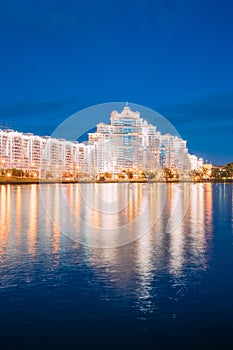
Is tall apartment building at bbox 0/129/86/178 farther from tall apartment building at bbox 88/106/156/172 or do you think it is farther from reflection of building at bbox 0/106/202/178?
tall apartment building at bbox 88/106/156/172

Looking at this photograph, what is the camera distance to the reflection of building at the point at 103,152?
122 m

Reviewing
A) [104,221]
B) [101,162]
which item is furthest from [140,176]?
[104,221]

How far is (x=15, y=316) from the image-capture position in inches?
222

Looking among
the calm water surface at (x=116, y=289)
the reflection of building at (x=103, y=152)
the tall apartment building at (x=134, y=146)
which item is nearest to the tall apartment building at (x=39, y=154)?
the reflection of building at (x=103, y=152)

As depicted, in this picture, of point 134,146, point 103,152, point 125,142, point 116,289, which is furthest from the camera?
point 125,142

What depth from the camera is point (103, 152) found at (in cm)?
14225

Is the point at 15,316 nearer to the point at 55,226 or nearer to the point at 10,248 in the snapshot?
the point at 10,248

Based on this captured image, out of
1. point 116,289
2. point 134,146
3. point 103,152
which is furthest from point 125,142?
point 116,289

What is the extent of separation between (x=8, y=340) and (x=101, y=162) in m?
Result: 128

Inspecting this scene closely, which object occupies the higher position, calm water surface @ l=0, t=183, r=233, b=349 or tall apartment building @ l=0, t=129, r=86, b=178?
tall apartment building @ l=0, t=129, r=86, b=178

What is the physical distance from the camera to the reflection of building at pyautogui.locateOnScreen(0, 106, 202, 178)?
12150 cm

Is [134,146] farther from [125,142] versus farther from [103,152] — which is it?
[103,152]

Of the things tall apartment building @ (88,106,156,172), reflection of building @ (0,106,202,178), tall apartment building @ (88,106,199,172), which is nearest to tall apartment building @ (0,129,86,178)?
reflection of building @ (0,106,202,178)

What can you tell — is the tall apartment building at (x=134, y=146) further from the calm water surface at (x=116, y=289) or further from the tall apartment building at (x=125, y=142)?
the calm water surface at (x=116, y=289)
